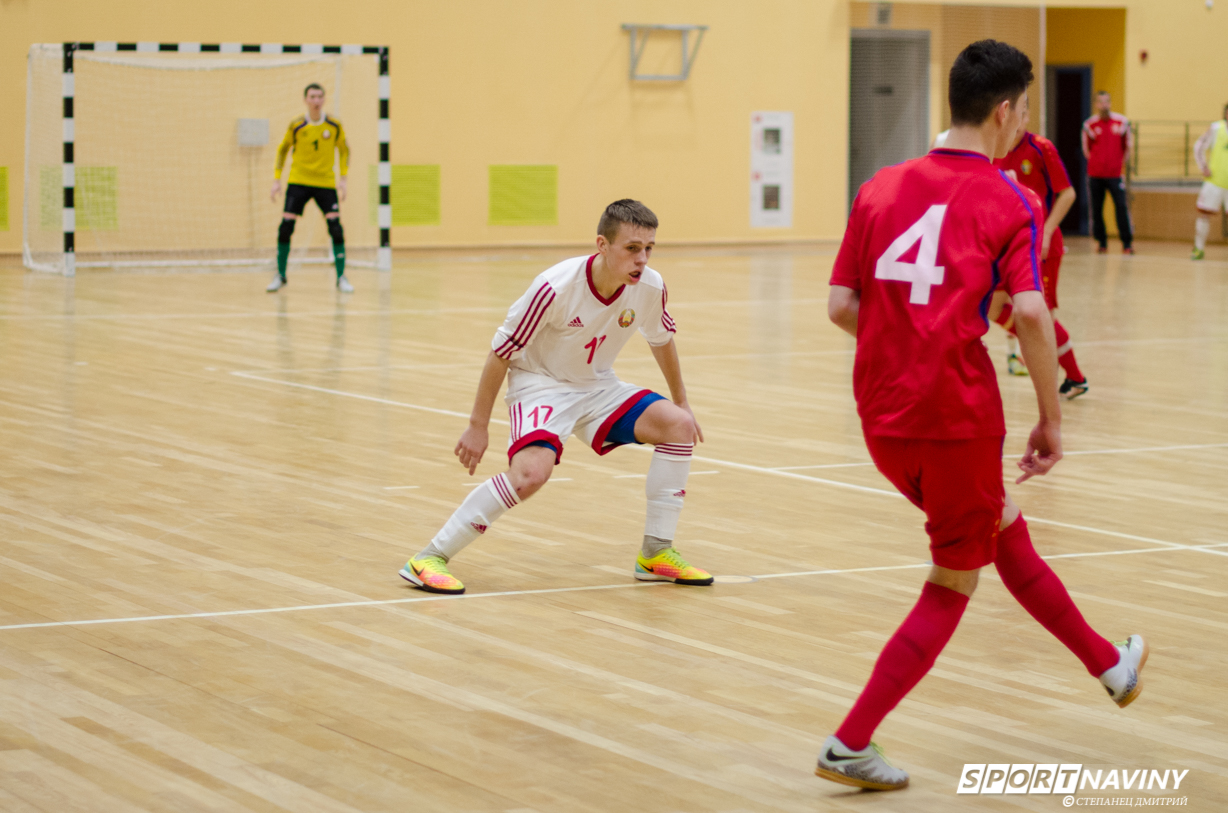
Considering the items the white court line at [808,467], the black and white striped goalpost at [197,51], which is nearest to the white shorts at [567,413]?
the white court line at [808,467]

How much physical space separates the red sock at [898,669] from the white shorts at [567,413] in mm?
2009

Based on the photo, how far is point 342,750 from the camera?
3.70m

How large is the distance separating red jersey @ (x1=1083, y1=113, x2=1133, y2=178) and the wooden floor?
1388 centimetres

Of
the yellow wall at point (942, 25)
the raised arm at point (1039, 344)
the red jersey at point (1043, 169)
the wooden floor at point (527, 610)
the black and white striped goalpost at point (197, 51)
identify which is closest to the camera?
the raised arm at point (1039, 344)

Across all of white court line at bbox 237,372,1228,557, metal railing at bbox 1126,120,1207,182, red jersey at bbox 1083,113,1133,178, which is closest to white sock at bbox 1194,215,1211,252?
red jersey at bbox 1083,113,1133,178

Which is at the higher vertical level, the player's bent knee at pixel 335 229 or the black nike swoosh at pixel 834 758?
the player's bent knee at pixel 335 229

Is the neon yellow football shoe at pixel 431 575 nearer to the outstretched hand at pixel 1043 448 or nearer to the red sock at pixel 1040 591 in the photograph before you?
the red sock at pixel 1040 591

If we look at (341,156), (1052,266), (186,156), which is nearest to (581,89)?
(186,156)

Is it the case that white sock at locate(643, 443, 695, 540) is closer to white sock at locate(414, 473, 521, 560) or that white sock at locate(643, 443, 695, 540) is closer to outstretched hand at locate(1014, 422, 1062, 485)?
white sock at locate(414, 473, 521, 560)

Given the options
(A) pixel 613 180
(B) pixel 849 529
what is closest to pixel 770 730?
(B) pixel 849 529

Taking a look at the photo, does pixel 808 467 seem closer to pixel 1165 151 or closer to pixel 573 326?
pixel 573 326

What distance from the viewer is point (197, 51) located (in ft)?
61.9

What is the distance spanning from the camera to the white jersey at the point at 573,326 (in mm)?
5195

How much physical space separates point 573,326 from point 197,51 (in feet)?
48.4
